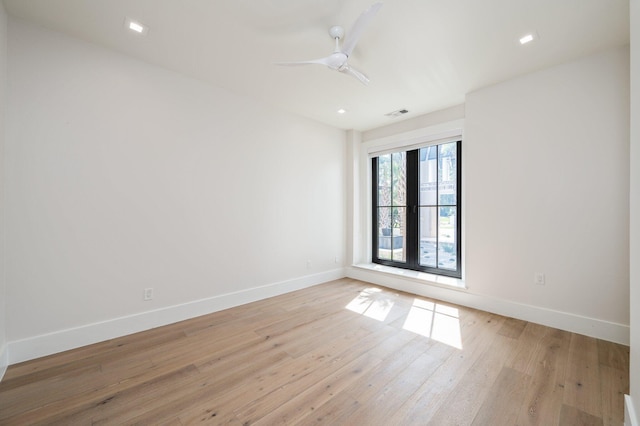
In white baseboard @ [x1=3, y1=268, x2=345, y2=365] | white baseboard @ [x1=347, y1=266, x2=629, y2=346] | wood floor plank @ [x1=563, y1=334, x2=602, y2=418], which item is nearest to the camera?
wood floor plank @ [x1=563, y1=334, x2=602, y2=418]

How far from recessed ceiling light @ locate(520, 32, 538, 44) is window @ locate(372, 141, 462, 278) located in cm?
157

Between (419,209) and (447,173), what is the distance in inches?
27.0

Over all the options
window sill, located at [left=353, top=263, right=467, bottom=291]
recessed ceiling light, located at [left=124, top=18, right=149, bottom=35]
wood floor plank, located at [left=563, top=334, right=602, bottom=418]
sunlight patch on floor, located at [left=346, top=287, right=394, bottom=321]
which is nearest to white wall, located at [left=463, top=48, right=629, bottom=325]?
window sill, located at [left=353, top=263, right=467, bottom=291]

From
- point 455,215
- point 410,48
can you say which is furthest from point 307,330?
point 410,48

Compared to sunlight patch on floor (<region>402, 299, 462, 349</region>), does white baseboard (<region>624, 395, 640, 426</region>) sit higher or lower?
higher

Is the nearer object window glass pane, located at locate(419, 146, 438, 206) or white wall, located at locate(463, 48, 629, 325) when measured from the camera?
→ white wall, located at locate(463, 48, 629, 325)

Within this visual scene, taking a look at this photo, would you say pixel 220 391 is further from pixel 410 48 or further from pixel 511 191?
pixel 511 191

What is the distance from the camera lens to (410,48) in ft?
8.22

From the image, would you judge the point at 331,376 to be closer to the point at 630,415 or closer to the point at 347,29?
the point at 630,415

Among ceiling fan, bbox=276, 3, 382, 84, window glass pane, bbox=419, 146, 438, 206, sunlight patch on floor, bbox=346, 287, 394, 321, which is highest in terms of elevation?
ceiling fan, bbox=276, 3, 382, 84

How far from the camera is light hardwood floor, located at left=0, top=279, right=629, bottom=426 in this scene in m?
1.63

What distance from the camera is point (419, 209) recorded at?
14.2 ft

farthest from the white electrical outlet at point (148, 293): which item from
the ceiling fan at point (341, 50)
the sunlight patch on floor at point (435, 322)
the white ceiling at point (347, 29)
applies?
the sunlight patch on floor at point (435, 322)

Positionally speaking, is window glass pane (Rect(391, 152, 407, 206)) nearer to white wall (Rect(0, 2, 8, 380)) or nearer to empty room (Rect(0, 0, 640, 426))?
empty room (Rect(0, 0, 640, 426))
